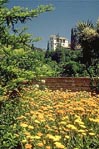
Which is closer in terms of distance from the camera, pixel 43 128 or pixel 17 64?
pixel 17 64

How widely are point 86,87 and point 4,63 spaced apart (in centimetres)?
940

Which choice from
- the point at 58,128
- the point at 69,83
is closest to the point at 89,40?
the point at 69,83

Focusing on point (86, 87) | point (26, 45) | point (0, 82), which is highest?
point (26, 45)

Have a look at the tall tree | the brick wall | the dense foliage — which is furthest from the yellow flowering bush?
the tall tree

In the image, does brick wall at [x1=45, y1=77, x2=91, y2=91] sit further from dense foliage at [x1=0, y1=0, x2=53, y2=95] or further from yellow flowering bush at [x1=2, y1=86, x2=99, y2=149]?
dense foliage at [x1=0, y1=0, x2=53, y2=95]

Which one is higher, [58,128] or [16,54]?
[16,54]

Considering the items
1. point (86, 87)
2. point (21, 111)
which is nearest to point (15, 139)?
point (21, 111)

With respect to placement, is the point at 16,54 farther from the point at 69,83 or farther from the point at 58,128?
the point at 69,83

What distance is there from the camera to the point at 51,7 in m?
5.35

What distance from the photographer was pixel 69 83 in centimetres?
1449

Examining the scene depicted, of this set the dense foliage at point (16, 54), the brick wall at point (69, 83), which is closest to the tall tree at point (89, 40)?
the brick wall at point (69, 83)

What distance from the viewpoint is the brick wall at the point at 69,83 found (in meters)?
14.1

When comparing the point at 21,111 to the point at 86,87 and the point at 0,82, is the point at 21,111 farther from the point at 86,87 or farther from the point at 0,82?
the point at 86,87

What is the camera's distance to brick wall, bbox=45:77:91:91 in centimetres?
1414
